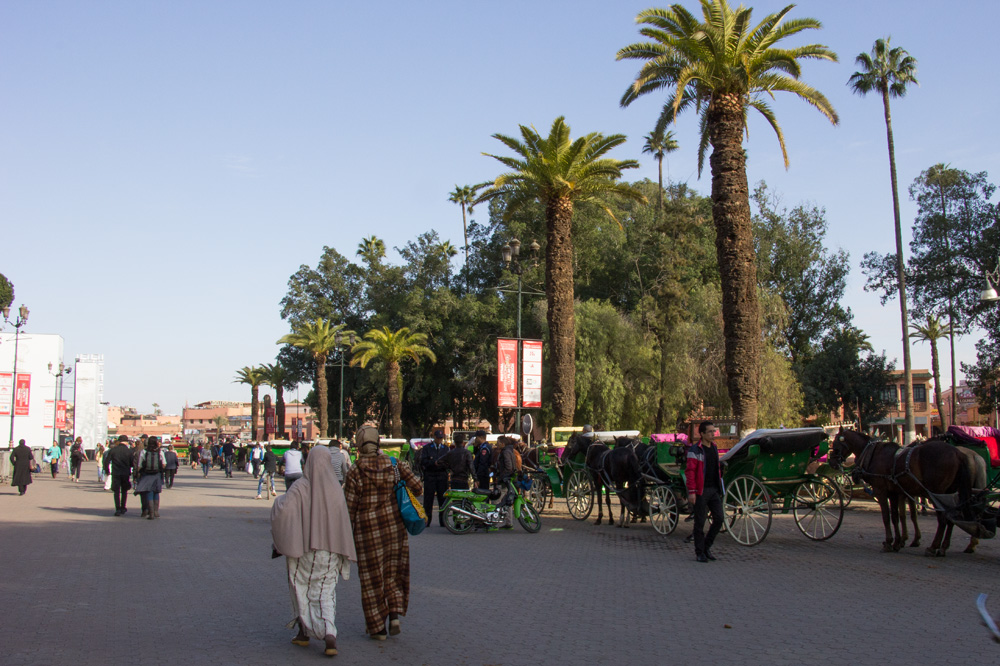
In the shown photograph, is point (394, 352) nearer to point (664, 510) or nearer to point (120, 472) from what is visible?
point (120, 472)

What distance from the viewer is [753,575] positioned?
33.4 ft

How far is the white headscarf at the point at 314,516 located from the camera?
21.0ft

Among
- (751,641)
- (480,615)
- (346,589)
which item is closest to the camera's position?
(751,641)

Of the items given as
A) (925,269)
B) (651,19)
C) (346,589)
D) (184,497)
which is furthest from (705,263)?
(346,589)

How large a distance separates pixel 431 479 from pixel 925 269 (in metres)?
37.9

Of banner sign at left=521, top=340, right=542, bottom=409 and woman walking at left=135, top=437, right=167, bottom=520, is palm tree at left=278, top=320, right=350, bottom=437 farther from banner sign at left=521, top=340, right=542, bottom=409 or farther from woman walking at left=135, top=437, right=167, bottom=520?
woman walking at left=135, top=437, right=167, bottom=520

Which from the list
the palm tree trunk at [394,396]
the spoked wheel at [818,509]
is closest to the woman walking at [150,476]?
the spoked wheel at [818,509]

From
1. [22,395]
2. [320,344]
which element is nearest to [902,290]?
[320,344]

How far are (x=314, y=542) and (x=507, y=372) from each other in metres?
18.8

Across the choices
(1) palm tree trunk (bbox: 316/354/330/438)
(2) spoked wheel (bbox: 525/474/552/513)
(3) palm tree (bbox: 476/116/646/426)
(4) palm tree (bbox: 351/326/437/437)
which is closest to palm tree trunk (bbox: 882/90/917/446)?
(3) palm tree (bbox: 476/116/646/426)

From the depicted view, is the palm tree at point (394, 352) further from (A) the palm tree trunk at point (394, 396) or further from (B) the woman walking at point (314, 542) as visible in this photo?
(B) the woman walking at point (314, 542)

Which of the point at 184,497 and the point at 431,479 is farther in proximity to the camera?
the point at 184,497

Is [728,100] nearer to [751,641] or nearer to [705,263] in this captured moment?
[751,641]

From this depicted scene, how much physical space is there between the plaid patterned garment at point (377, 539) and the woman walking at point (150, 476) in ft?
40.5
